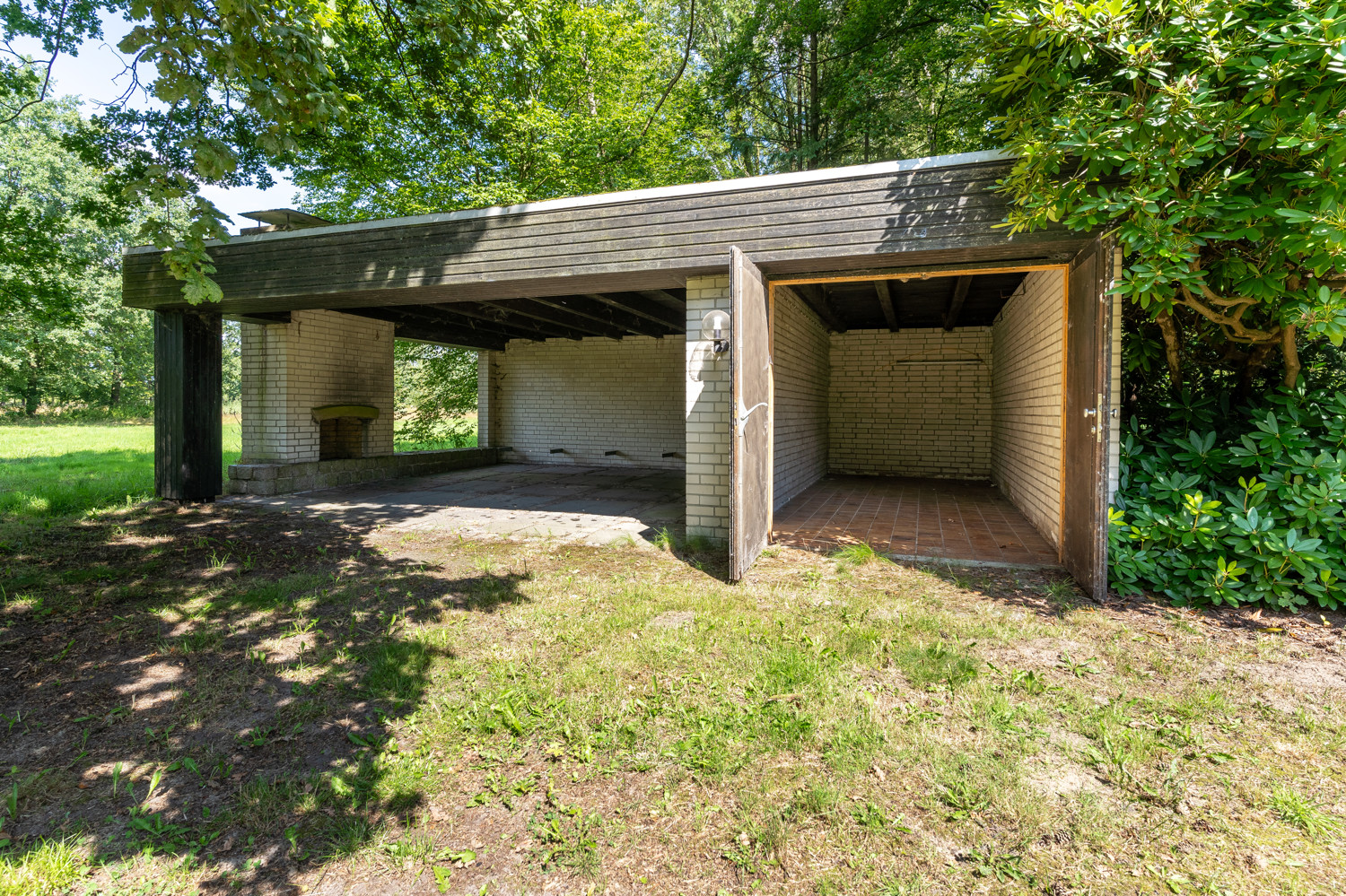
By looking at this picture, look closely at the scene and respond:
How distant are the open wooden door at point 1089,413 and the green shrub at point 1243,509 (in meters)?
0.20

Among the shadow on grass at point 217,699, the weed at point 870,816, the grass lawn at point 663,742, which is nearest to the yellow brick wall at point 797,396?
the grass lawn at point 663,742

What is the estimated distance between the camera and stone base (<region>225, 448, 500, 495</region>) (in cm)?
749

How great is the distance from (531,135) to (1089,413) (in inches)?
467

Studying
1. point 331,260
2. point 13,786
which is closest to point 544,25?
point 331,260

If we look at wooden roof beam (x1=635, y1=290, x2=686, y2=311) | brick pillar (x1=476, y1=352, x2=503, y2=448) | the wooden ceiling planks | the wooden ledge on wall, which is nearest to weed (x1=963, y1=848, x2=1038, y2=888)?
the wooden ceiling planks

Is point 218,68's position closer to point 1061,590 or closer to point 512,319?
point 1061,590

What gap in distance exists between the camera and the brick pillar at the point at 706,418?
5.04 m

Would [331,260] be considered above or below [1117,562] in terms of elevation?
above

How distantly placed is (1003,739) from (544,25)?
11.2 meters

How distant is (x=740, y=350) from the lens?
159 inches

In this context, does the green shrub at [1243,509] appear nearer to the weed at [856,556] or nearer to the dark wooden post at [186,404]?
the weed at [856,556]

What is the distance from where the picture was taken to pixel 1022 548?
4.91m

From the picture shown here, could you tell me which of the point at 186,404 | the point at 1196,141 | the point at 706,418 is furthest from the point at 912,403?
the point at 186,404

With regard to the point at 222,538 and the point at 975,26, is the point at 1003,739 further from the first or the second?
the point at 222,538
